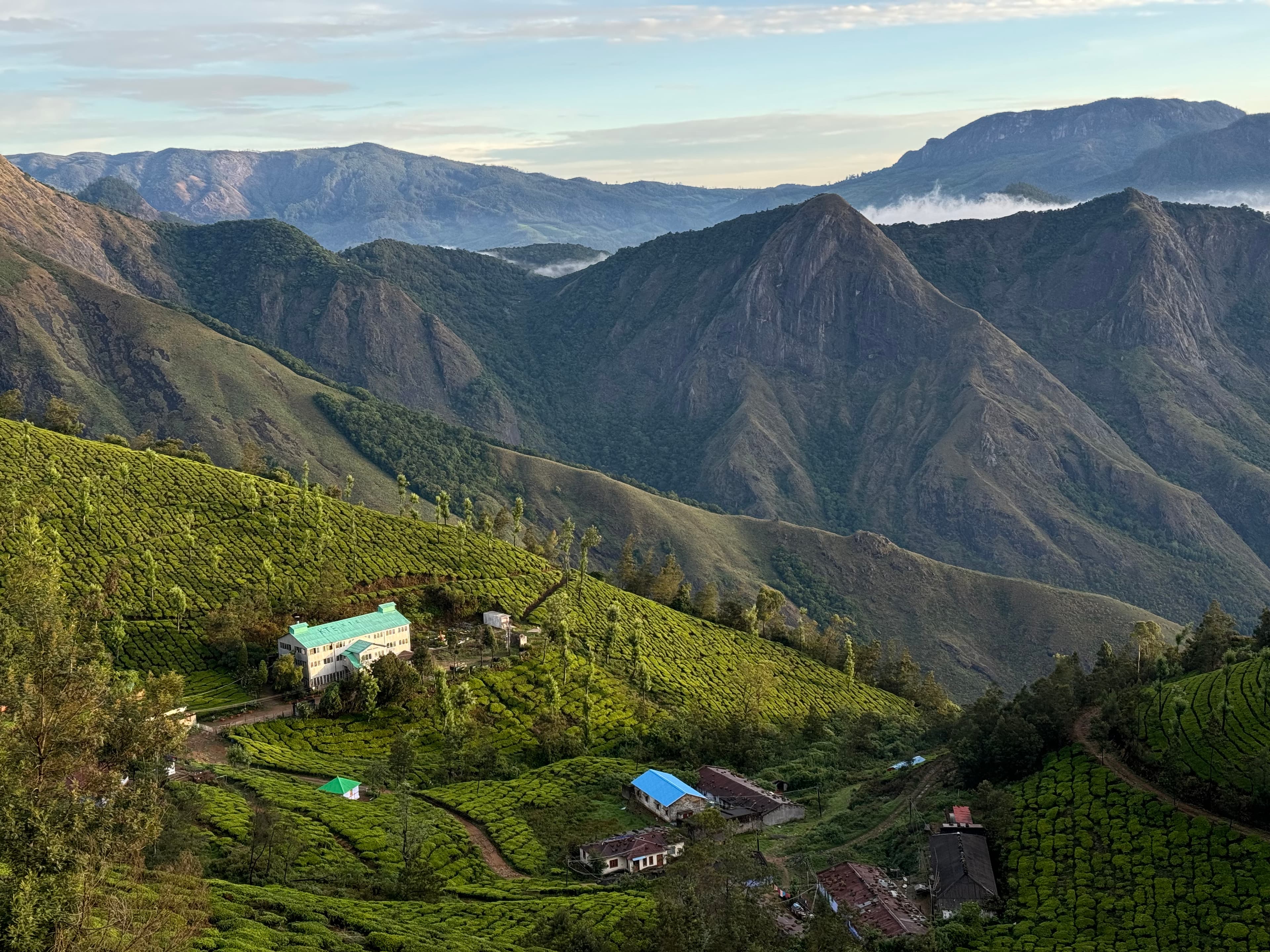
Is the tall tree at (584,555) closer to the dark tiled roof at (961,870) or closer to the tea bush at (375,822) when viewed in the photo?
the tea bush at (375,822)

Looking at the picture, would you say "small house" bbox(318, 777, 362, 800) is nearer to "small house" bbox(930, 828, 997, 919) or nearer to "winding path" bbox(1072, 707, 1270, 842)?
"small house" bbox(930, 828, 997, 919)

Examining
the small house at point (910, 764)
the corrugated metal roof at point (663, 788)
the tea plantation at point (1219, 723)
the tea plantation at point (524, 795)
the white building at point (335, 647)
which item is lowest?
the small house at point (910, 764)

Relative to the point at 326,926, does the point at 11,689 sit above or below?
above

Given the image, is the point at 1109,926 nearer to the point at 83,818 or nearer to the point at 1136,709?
the point at 1136,709

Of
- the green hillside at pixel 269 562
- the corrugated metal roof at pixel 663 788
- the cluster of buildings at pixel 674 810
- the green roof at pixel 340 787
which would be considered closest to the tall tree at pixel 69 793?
the green roof at pixel 340 787

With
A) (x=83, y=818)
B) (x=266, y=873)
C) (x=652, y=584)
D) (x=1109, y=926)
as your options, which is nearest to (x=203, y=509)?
(x=652, y=584)

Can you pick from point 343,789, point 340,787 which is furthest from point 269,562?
point 343,789

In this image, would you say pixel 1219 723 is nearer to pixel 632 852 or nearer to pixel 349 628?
pixel 632 852

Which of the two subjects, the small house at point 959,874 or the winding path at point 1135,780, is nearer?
the small house at point 959,874
